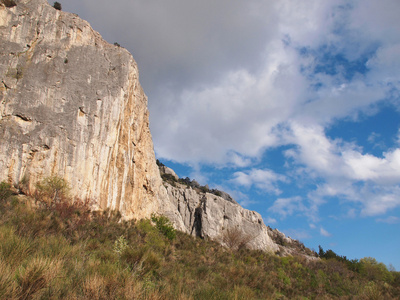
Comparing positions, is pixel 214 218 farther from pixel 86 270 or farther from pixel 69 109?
pixel 86 270

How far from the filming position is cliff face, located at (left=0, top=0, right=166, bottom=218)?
19.6 metres

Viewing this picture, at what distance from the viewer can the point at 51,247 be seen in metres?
6.30

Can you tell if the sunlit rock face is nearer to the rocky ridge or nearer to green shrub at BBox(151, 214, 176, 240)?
green shrub at BBox(151, 214, 176, 240)

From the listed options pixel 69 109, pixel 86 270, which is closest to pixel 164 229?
pixel 69 109

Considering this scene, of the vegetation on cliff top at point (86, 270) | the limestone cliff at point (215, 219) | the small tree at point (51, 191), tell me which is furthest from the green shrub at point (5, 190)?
the limestone cliff at point (215, 219)

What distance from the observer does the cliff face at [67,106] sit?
1962 centimetres

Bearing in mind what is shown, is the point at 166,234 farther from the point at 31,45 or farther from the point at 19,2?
the point at 19,2

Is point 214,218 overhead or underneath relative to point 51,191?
overhead

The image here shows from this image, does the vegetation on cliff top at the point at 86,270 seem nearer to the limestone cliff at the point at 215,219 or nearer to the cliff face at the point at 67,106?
the cliff face at the point at 67,106

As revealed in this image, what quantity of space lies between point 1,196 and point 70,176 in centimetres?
478

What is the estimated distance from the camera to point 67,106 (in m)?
22.1

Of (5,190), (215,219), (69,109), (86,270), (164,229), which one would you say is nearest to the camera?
(86,270)

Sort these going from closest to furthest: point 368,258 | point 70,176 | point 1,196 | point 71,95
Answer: point 1,196 → point 70,176 → point 71,95 → point 368,258

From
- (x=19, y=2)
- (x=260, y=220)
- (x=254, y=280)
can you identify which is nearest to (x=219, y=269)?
(x=254, y=280)
